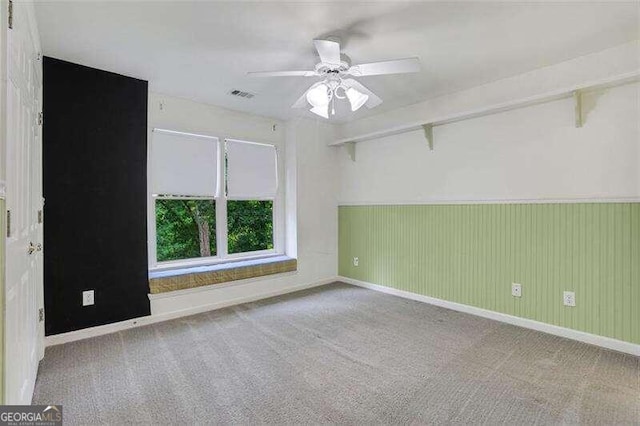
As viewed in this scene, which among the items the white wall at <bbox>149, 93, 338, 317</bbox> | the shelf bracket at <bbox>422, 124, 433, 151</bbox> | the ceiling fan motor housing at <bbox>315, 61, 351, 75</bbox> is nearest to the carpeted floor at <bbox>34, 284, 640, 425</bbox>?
the white wall at <bbox>149, 93, 338, 317</bbox>

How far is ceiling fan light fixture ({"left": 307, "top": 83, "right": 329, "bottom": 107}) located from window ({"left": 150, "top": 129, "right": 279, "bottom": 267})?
5.78 feet

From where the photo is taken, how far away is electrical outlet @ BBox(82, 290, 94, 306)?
287cm

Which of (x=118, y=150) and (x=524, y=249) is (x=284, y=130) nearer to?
(x=118, y=150)

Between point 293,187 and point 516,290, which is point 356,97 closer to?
point 293,187

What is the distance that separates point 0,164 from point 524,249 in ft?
12.3

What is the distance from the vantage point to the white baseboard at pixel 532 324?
258 cm

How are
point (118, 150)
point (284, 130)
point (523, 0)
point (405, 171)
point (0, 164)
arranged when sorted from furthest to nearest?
point (284, 130)
point (405, 171)
point (118, 150)
point (523, 0)
point (0, 164)

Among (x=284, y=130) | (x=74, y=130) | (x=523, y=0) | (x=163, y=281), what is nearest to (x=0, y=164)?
(x=74, y=130)

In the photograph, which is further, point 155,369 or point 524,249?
point 524,249

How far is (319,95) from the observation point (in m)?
2.68

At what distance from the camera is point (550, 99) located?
2.87m

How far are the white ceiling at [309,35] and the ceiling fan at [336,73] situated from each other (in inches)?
8.0

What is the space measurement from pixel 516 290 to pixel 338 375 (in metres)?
2.06

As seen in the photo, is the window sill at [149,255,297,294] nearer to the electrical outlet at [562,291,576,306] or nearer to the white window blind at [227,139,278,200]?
the white window blind at [227,139,278,200]
